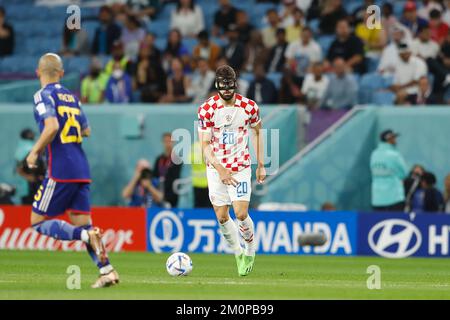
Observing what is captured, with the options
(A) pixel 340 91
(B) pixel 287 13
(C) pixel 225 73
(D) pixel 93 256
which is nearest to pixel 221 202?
(C) pixel 225 73

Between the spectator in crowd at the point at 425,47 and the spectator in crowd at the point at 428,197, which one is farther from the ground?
the spectator in crowd at the point at 425,47

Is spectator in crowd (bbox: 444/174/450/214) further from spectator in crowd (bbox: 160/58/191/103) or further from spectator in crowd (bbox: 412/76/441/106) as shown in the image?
spectator in crowd (bbox: 160/58/191/103)

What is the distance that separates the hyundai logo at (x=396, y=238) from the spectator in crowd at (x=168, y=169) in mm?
4050

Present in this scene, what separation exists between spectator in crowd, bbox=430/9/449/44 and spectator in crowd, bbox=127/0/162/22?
6264mm

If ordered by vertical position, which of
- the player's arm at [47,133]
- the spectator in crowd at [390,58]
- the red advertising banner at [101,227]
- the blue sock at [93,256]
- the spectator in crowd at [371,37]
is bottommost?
the red advertising banner at [101,227]

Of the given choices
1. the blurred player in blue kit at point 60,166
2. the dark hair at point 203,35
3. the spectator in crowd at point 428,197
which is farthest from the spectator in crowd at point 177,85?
the blurred player in blue kit at point 60,166

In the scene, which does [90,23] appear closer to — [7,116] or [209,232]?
[7,116]

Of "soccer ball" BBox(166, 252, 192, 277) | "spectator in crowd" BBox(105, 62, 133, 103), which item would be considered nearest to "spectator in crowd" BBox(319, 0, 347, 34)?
"spectator in crowd" BBox(105, 62, 133, 103)

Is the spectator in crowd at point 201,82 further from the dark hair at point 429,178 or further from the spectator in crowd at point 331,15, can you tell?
the dark hair at point 429,178

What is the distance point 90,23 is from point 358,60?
6.69 meters

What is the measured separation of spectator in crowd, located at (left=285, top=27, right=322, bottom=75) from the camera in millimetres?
23575

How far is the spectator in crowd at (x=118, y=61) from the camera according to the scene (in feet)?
80.7
